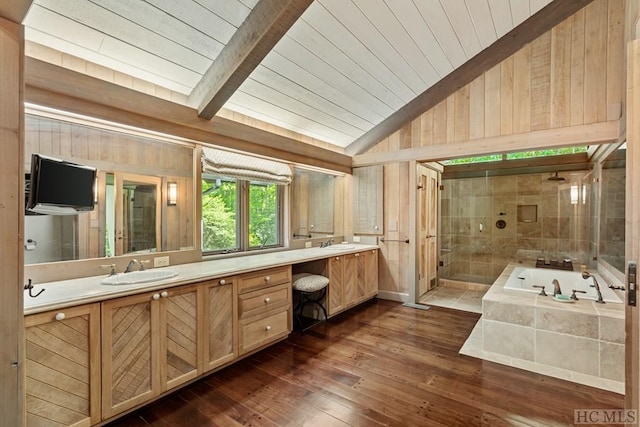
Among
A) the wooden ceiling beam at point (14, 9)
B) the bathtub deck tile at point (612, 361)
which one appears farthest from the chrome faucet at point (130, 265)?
the bathtub deck tile at point (612, 361)

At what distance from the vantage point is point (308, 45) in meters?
2.55

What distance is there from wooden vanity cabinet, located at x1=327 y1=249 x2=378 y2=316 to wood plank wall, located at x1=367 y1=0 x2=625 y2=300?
532 mm

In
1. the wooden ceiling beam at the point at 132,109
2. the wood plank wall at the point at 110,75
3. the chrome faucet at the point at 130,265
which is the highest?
the wood plank wall at the point at 110,75

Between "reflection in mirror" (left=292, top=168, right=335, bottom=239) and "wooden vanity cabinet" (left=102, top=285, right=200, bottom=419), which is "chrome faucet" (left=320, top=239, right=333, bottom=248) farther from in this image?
"wooden vanity cabinet" (left=102, top=285, right=200, bottom=419)

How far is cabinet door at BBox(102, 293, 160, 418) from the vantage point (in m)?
1.71

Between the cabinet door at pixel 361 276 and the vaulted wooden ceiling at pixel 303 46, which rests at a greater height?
the vaulted wooden ceiling at pixel 303 46

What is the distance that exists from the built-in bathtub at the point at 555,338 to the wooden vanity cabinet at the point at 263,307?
1.75 meters

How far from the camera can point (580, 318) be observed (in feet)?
7.91

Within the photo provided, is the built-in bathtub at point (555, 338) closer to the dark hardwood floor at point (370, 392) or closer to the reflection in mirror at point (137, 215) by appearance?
the dark hardwood floor at point (370, 392)

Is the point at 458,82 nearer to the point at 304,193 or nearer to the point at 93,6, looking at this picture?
the point at 304,193

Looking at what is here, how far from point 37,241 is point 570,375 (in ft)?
13.3

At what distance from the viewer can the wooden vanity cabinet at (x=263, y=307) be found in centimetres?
250

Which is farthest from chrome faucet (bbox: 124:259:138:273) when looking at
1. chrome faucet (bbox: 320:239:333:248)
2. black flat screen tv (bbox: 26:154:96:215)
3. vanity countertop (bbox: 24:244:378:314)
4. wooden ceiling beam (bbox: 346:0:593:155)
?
wooden ceiling beam (bbox: 346:0:593:155)

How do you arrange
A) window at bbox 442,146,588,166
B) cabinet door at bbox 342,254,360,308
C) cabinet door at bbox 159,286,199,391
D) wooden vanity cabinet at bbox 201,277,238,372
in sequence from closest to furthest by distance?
cabinet door at bbox 159,286,199,391, wooden vanity cabinet at bbox 201,277,238,372, cabinet door at bbox 342,254,360,308, window at bbox 442,146,588,166
